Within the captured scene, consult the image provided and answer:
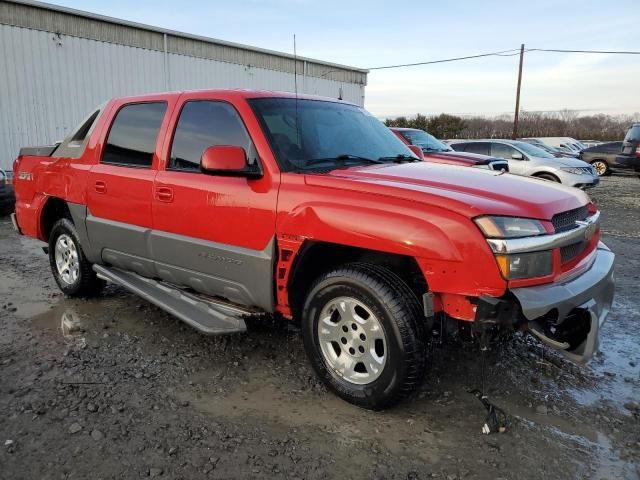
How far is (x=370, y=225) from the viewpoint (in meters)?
2.81

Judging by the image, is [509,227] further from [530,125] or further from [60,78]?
[530,125]

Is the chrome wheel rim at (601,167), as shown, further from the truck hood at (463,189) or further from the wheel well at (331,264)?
the wheel well at (331,264)

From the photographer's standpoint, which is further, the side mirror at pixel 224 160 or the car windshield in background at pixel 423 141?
the car windshield in background at pixel 423 141

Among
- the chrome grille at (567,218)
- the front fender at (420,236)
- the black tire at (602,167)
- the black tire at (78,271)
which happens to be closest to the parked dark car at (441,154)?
the black tire at (78,271)

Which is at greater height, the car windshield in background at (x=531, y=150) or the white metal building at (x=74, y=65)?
the white metal building at (x=74, y=65)

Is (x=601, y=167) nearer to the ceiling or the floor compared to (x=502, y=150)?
nearer to the floor

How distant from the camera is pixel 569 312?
9.00 ft

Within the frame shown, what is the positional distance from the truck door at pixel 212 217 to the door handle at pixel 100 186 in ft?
2.39

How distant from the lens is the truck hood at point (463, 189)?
2.71m

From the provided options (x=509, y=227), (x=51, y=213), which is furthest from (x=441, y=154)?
(x=509, y=227)

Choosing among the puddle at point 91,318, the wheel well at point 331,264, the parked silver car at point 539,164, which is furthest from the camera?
the parked silver car at point 539,164

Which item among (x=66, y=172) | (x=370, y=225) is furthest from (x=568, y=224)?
(x=66, y=172)

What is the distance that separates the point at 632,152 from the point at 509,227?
15486 mm

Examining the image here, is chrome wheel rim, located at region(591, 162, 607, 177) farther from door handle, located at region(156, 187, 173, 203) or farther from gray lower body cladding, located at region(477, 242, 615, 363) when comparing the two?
door handle, located at region(156, 187, 173, 203)
